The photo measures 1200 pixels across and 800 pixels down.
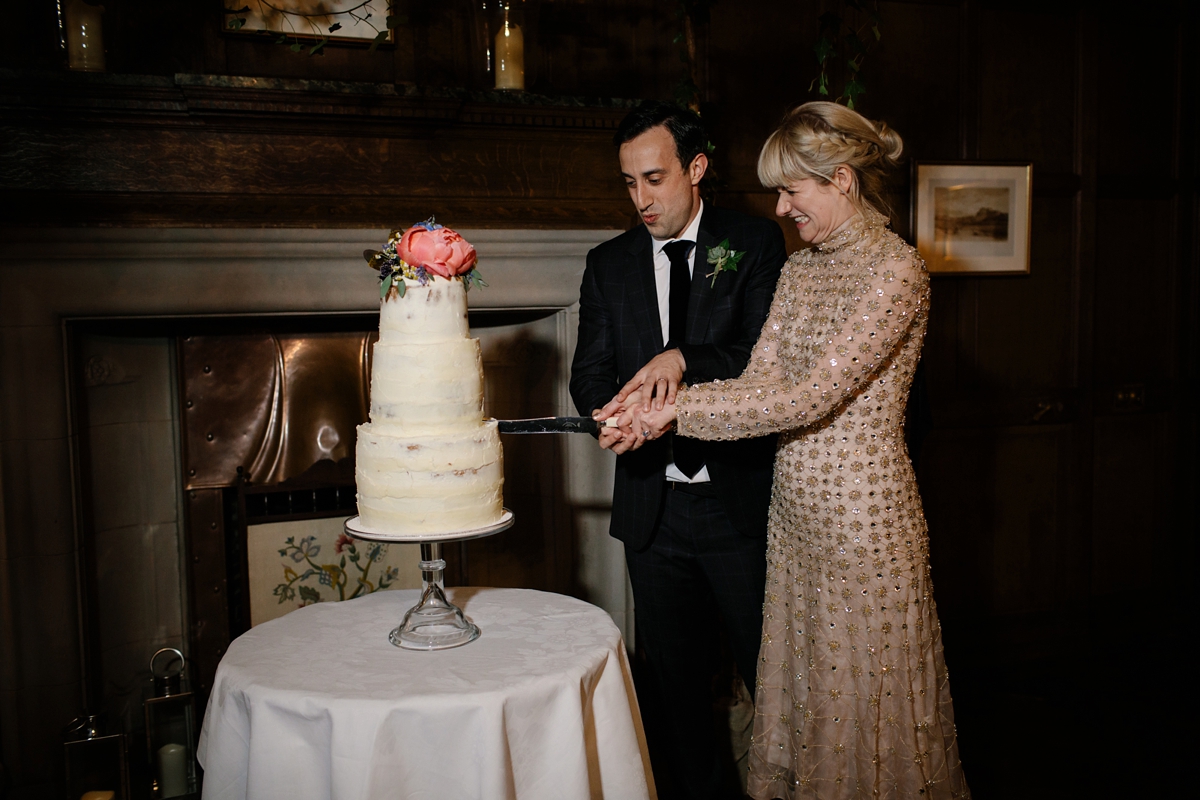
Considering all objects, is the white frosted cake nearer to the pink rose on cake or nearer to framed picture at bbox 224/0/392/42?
the pink rose on cake

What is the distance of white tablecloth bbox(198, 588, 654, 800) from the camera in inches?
60.0

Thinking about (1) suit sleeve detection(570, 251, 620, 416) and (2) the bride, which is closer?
(2) the bride

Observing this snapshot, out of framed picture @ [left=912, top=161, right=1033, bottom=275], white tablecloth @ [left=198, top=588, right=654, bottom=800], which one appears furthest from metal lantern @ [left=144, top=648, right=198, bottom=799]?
framed picture @ [left=912, top=161, right=1033, bottom=275]

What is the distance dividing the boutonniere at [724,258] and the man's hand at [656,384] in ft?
0.99

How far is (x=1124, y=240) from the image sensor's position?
395cm

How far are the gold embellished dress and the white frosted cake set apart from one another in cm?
59

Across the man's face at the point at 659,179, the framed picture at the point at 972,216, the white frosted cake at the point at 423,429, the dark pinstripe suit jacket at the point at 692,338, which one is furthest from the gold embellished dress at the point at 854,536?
the framed picture at the point at 972,216

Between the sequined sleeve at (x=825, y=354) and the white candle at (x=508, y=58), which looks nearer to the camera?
the sequined sleeve at (x=825, y=354)

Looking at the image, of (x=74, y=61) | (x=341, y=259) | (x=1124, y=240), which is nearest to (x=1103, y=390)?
(x=1124, y=240)

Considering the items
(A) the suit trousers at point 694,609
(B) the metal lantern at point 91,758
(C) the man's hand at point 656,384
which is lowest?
(B) the metal lantern at point 91,758

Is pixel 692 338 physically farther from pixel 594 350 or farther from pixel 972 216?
pixel 972 216

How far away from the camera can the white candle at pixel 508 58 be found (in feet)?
9.39

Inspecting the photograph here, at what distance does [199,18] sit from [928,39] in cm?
267

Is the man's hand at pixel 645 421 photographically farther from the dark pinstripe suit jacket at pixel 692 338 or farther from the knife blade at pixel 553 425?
the dark pinstripe suit jacket at pixel 692 338
